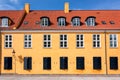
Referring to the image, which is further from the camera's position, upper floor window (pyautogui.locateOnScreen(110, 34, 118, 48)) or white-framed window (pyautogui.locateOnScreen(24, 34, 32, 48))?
white-framed window (pyautogui.locateOnScreen(24, 34, 32, 48))

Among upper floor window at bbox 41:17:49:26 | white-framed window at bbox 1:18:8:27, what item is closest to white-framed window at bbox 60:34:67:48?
upper floor window at bbox 41:17:49:26

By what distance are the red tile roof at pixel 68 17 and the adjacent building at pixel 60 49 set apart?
0.15 meters

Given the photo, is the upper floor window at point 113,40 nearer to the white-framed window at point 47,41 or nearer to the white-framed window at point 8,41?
the white-framed window at point 47,41

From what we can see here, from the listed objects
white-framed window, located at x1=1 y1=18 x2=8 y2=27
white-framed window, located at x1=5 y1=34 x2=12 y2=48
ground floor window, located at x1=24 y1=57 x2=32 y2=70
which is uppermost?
white-framed window, located at x1=1 y1=18 x2=8 y2=27

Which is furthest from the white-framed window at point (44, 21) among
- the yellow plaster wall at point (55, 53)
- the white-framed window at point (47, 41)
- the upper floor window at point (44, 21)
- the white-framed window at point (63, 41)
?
the white-framed window at point (63, 41)

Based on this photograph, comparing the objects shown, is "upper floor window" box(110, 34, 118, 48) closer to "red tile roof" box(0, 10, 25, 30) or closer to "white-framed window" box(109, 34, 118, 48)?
"white-framed window" box(109, 34, 118, 48)

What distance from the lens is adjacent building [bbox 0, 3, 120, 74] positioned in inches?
Result: 1703

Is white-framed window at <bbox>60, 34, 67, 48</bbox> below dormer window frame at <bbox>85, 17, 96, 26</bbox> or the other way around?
below

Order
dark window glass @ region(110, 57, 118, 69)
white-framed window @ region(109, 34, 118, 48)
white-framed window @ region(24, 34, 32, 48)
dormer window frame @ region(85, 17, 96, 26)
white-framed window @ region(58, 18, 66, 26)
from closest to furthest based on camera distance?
dark window glass @ region(110, 57, 118, 69) → white-framed window @ region(109, 34, 118, 48) → white-framed window @ region(24, 34, 32, 48) → dormer window frame @ region(85, 17, 96, 26) → white-framed window @ region(58, 18, 66, 26)

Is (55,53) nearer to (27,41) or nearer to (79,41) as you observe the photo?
(79,41)

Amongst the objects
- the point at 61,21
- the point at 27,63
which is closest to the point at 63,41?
the point at 61,21

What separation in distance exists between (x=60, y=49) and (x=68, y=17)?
6204 millimetres

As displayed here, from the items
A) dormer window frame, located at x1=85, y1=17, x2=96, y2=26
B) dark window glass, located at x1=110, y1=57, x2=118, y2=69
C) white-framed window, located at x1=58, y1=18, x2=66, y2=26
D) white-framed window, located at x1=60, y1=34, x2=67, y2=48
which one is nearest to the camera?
dark window glass, located at x1=110, y1=57, x2=118, y2=69

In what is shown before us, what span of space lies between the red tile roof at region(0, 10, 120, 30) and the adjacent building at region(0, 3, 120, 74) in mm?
146
